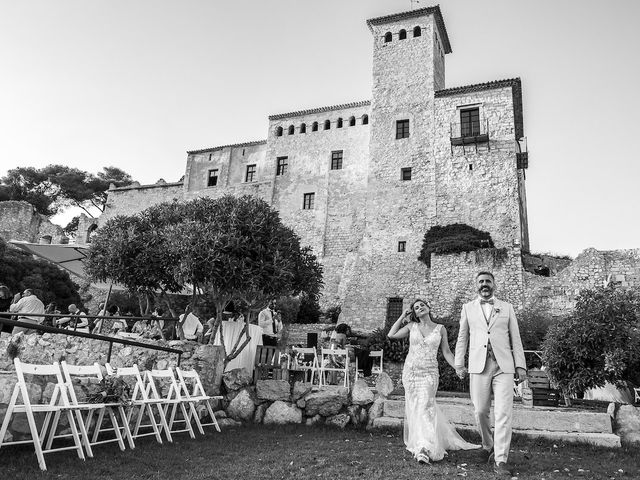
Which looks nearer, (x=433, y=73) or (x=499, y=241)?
(x=499, y=241)

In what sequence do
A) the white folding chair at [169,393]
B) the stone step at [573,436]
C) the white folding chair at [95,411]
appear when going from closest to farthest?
the white folding chair at [95,411] < the stone step at [573,436] < the white folding chair at [169,393]

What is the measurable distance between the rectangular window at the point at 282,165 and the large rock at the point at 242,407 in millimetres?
25335

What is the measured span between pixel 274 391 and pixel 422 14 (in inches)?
1054

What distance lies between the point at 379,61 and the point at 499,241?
13256 mm

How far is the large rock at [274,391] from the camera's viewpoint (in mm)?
8289

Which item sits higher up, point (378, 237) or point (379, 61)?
point (379, 61)

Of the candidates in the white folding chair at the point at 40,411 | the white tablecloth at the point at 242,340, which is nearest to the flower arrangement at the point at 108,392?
the white folding chair at the point at 40,411

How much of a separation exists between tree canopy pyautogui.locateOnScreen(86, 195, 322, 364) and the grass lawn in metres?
Result: 3.46

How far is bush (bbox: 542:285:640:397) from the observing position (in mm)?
7930

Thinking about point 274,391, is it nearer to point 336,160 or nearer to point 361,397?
point 361,397

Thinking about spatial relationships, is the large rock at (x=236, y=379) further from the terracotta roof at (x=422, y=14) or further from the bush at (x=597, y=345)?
the terracotta roof at (x=422, y=14)

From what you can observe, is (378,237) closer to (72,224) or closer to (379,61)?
(379,61)

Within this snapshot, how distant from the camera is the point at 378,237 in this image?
1022 inches

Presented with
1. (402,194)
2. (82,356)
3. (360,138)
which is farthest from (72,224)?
(82,356)
